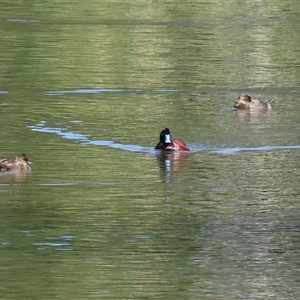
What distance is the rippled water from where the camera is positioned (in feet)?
45.1

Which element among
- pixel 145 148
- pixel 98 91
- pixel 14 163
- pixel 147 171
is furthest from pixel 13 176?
pixel 98 91

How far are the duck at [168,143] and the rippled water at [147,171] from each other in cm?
12

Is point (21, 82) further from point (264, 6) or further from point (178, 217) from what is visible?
point (264, 6)

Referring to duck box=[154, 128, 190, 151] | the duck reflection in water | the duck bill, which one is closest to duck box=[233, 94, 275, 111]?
the duck reflection in water

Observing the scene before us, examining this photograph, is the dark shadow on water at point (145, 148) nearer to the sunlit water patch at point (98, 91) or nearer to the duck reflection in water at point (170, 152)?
the duck reflection in water at point (170, 152)

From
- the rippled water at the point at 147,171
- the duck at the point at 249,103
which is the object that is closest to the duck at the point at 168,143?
the rippled water at the point at 147,171

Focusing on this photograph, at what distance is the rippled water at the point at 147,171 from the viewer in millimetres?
13750

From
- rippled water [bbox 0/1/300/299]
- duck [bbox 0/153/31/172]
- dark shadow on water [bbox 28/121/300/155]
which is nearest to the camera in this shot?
rippled water [bbox 0/1/300/299]

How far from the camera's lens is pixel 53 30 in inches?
1591

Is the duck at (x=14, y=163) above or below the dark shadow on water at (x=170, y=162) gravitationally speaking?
above

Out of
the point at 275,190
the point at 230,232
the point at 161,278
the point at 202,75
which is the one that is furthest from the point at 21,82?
the point at 161,278

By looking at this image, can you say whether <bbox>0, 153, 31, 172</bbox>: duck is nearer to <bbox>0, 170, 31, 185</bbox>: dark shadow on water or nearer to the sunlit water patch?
<bbox>0, 170, 31, 185</bbox>: dark shadow on water

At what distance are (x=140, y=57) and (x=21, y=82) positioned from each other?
225 inches

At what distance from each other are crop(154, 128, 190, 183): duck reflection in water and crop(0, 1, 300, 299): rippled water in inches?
1.7
